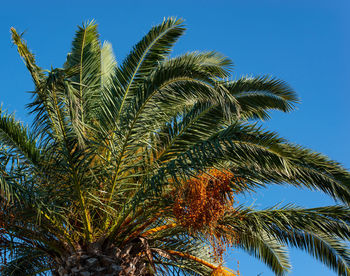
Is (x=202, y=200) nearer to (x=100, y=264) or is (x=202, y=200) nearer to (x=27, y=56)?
(x=100, y=264)

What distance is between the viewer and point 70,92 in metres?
7.21

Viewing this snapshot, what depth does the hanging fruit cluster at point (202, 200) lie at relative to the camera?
7914mm

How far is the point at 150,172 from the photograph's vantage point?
8.32 m

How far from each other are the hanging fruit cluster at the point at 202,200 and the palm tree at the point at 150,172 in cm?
2

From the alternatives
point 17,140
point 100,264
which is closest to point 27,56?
point 17,140

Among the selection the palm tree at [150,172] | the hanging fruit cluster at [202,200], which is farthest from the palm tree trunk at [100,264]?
the hanging fruit cluster at [202,200]

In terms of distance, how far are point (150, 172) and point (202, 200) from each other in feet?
3.44

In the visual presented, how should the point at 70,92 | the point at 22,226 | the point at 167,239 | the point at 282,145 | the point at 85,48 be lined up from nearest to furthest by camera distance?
1. the point at 70,92
2. the point at 282,145
3. the point at 22,226
4. the point at 167,239
5. the point at 85,48

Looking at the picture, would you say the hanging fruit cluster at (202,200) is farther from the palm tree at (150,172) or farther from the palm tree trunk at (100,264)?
the palm tree trunk at (100,264)

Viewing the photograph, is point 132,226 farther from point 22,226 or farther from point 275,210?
point 275,210

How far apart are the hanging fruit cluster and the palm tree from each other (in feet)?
0.06

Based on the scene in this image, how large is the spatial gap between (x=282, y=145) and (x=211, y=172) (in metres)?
1.26

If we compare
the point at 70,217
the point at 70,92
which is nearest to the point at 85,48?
the point at 70,92

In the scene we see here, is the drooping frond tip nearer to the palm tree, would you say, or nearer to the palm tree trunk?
the palm tree
